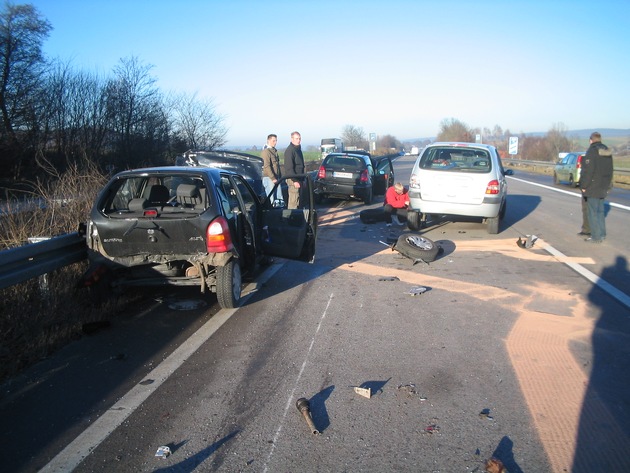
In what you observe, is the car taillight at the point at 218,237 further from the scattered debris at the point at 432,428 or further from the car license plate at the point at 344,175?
the car license plate at the point at 344,175

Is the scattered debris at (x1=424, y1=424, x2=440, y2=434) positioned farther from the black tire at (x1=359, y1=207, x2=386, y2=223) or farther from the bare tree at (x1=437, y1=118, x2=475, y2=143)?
the bare tree at (x1=437, y1=118, x2=475, y2=143)

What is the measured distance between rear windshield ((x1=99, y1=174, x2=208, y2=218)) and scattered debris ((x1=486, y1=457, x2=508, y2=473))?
13.0 ft

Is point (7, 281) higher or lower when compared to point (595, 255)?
higher

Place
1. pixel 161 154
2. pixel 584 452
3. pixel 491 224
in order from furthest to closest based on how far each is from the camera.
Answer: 1. pixel 161 154
2. pixel 491 224
3. pixel 584 452

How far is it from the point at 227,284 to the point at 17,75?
16.3m

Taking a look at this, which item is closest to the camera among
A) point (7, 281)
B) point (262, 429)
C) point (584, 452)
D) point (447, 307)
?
point (584, 452)

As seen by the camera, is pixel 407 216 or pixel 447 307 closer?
pixel 447 307

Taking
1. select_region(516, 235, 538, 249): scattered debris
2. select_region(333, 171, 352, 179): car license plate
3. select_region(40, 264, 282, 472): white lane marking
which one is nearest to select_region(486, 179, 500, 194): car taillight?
select_region(516, 235, 538, 249): scattered debris

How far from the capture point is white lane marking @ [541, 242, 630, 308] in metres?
6.57

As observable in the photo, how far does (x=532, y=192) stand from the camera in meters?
22.2

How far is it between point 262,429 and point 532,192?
21155mm

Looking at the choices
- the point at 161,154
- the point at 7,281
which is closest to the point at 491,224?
the point at 7,281

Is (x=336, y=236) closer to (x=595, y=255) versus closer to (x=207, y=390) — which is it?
(x=595, y=255)

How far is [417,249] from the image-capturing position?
28.7ft
